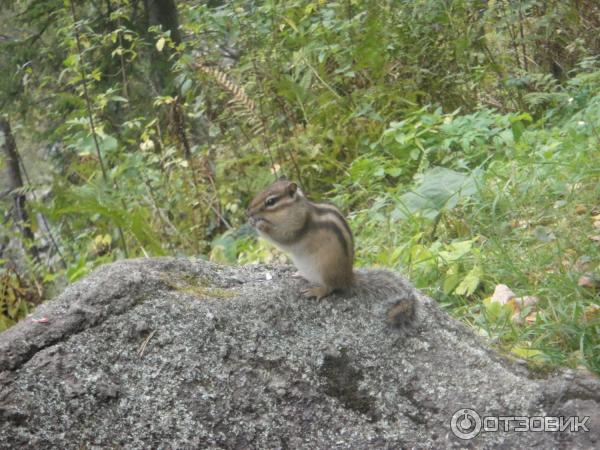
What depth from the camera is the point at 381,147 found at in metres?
6.13

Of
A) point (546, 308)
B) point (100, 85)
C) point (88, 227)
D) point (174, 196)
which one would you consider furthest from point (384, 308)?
point (100, 85)

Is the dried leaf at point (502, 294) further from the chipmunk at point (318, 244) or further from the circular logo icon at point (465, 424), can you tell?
the circular logo icon at point (465, 424)

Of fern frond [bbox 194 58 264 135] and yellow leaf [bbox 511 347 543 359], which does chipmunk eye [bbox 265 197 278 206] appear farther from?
fern frond [bbox 194 58 264 135]

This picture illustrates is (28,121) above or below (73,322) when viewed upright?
below

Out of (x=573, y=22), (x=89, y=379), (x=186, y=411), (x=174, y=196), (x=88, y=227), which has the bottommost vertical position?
(x=88, y=227)

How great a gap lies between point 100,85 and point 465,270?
20.4 ft

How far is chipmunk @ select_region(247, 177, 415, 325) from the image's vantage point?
2.52 m

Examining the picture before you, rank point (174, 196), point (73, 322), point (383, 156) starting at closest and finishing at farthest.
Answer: point (73, 322), point (383, 156), point (174, 196)

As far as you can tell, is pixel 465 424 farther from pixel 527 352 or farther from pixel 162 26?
pixel 162 26

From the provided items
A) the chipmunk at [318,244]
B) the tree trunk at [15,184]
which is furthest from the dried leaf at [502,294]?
the tree trunk at [15,184]

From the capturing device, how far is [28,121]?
10109 millimetres

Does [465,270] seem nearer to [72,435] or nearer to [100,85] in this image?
[72,435]

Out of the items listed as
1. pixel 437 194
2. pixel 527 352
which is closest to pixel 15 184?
pixel 437 194

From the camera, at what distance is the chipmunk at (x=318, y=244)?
8.27 ft
